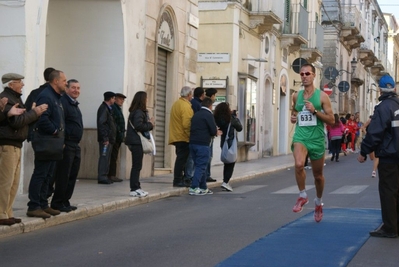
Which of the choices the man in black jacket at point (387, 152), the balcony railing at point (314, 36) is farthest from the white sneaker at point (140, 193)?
the balcony railing at point (314, 36)

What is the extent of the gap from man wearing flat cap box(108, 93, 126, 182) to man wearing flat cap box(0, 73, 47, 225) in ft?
25.3

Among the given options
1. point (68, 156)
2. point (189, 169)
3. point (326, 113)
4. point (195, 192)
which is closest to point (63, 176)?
point (68, 156)

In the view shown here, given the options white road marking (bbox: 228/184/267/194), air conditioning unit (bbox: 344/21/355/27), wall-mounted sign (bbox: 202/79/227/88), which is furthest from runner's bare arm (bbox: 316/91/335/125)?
air conditioning unit (bbox: 344/21/355/27)

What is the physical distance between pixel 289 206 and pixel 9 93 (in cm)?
529

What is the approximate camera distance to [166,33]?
2228 cm

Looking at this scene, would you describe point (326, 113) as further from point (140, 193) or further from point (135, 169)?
point (140, 193)

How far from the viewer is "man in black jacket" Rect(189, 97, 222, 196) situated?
1689 centimetres

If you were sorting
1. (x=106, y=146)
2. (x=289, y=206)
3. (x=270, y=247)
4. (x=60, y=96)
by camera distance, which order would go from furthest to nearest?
(x=106, y=146) → (x=289, y=206) → (x=60, y=96) → (x=270, y=247)

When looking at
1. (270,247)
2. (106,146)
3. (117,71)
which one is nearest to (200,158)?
(106,146)

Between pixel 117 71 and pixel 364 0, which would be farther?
pixel 364 0

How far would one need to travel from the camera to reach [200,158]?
55.6 feet

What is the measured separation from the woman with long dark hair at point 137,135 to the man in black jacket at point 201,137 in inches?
53.9

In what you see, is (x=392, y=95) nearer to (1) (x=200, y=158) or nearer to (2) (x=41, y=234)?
(2) (x=41, y=234)

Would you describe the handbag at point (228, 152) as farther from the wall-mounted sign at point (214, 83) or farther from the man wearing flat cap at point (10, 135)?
the wall-mounted sign at point (214, 83)
